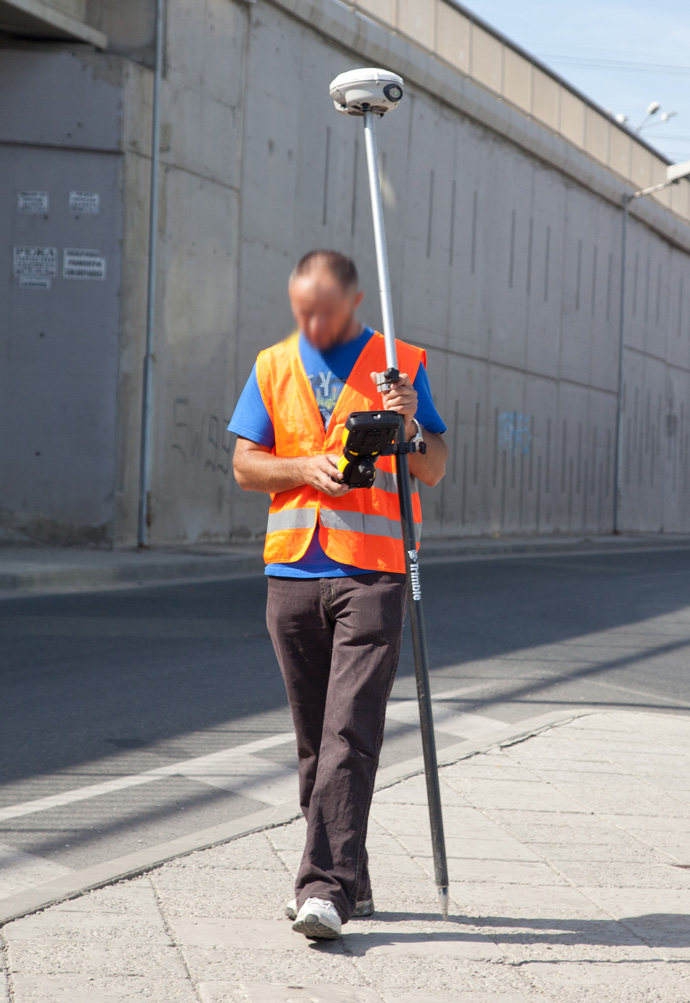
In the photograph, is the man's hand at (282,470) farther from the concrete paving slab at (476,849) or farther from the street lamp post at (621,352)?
the street lamp post at (621,352)

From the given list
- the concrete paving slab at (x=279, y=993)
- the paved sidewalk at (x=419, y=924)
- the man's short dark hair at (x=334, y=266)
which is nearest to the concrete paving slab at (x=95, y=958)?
the paved sidewalk at (x=419, y=924)

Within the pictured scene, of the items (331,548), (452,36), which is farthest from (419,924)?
(452,36)

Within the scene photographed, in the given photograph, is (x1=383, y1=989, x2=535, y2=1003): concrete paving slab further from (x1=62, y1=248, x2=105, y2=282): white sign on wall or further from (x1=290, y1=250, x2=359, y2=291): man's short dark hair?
(x1=62, y1=248, x2=105, y2=282): white sign on wall

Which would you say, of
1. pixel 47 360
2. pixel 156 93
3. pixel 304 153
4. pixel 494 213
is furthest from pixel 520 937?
pixel 494 213

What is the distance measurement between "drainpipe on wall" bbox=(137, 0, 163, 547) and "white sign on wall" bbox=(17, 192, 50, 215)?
4.78ft

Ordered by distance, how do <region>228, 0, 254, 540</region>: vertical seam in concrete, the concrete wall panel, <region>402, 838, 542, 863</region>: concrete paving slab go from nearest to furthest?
<region>402, 838, 542, 863</region>: concrete paving slab < <region>228, 0, 254, 540</region>: vertical seam in concrete < the concrete wall panel

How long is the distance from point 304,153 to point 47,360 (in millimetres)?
6279

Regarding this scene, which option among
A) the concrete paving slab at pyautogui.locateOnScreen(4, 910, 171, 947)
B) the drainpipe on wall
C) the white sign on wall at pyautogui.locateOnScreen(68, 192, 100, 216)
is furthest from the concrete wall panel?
the concrete paving slab at pyautogui.locateOnScreen(4, 910, 171, 947)

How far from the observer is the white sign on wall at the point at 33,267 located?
16.2 metres

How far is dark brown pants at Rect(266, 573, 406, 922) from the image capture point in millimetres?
3150

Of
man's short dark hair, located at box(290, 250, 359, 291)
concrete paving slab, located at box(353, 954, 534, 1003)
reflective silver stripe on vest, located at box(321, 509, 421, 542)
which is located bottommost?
concrete paving slab, located at box(353, 954, 534, 1003)

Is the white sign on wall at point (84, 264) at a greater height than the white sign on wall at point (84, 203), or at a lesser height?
lesser

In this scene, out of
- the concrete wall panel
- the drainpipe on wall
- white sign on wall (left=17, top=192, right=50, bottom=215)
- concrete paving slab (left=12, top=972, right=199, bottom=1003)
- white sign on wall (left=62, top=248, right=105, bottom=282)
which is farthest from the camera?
the concrete wall panel

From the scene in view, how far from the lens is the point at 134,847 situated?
4.21 metres
